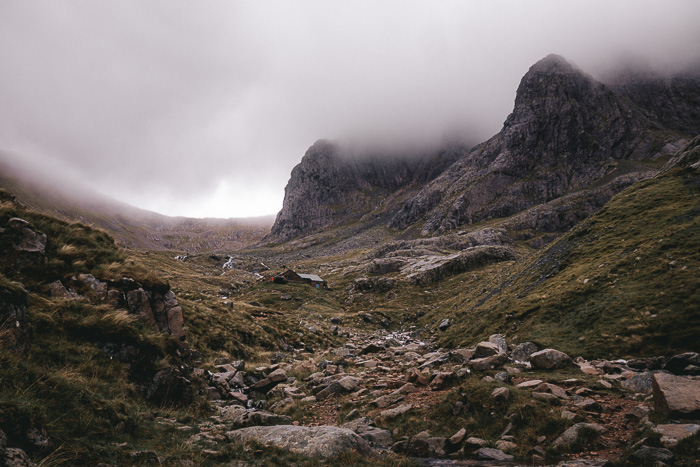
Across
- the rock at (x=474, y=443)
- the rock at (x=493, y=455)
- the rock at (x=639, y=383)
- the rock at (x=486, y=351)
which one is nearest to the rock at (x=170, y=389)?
the rock at (x=474, y=443)

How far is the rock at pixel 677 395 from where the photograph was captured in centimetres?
838

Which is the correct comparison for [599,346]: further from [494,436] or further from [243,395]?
[243,395]

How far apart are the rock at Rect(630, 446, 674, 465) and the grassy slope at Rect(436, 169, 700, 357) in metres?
10.8

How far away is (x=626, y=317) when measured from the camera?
1819 cm

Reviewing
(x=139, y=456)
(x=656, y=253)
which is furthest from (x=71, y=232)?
(x=656, y=253)

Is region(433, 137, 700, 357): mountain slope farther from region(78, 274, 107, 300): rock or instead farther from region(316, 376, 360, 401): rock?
region(78, 274, 107, 300): rock

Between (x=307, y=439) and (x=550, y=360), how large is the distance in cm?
1293

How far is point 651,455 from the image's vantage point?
23.3ft

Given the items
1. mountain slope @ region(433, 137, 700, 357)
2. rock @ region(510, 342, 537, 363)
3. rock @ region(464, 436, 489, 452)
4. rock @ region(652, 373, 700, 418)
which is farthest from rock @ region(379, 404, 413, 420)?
mountain slope @ region(433, 137, 700, 357)

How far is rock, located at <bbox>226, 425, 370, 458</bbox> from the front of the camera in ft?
29.5

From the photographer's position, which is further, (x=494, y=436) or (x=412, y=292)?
(x=412, y=292)

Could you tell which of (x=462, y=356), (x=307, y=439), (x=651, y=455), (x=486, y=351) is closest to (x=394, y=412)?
(x=307, y=439)

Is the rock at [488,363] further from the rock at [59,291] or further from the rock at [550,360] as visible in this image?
the rock at [59,291]

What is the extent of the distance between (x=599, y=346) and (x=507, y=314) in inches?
439
